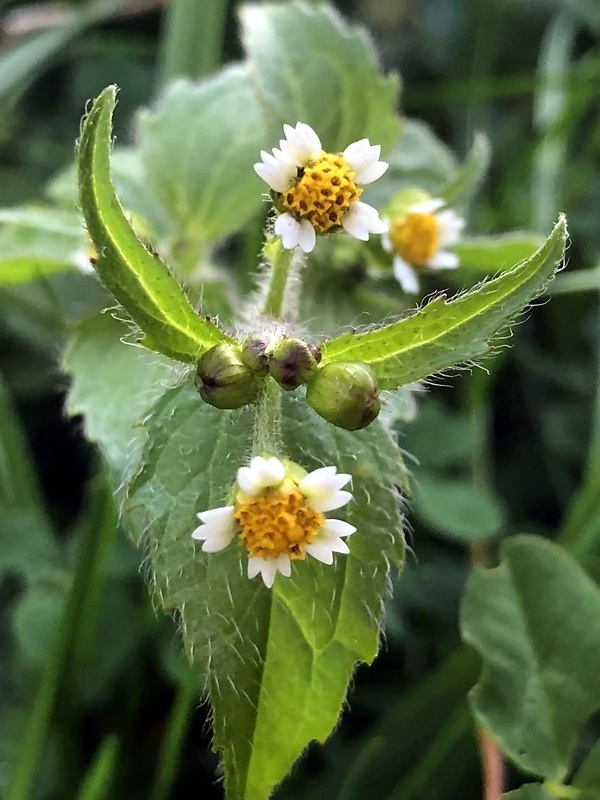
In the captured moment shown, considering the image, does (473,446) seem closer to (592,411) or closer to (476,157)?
(592,411)

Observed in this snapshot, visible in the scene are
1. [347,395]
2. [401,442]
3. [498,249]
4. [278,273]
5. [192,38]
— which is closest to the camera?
[347,395]

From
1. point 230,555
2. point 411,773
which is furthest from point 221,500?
point 411,773

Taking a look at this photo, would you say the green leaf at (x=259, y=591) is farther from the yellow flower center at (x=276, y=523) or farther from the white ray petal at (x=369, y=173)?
the white ray petal at (x=369, y=173)

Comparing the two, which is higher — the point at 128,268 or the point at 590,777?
the point at 128,268

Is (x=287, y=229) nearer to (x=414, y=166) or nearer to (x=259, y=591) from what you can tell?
(x=259, y=591)

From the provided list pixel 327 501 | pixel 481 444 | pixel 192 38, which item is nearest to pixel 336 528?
pixel 327 501

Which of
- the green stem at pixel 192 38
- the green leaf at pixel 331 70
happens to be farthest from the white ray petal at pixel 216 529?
the green stem at pixel 192 38

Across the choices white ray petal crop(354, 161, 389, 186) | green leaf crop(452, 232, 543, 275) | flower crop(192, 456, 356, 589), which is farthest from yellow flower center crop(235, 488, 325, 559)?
green leaf crop(452, 232, 543, 275)

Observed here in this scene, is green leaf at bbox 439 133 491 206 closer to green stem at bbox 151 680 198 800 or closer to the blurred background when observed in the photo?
the blurred background
